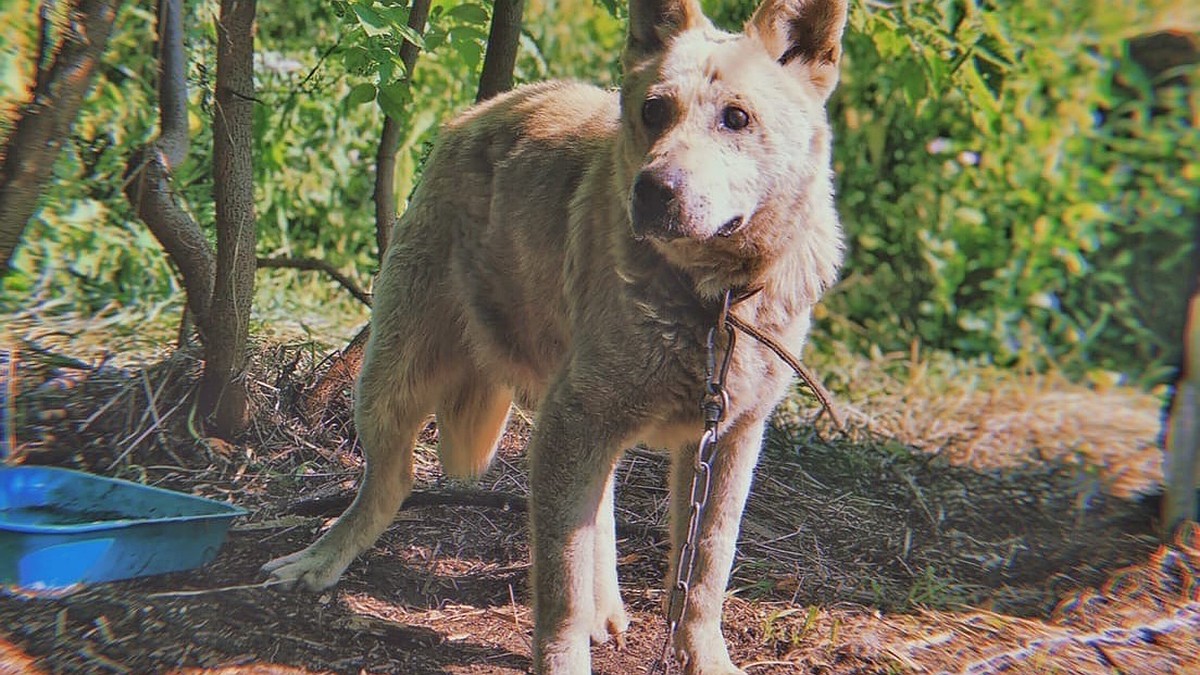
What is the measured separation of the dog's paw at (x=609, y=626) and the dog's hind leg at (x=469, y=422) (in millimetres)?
732

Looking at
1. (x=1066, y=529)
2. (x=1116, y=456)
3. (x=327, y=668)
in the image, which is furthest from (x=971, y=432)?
(x=327, y=668)

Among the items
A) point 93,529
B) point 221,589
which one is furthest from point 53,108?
point 221,589

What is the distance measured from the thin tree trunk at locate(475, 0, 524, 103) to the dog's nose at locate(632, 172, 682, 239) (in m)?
1.80

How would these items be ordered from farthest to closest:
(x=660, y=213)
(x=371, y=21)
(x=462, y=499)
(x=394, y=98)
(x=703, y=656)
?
(x=462, y=499)
(x=394, y=98)
(x=371, y=21)
(x=703, y=656)
(x=660, y=213)

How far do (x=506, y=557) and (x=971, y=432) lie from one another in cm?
289

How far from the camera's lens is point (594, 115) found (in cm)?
338

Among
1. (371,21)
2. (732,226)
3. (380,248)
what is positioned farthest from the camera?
(380,248)

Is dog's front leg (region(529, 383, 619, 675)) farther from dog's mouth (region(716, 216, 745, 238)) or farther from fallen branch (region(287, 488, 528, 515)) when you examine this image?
fallen branch (region(287, 488, 528, 515))

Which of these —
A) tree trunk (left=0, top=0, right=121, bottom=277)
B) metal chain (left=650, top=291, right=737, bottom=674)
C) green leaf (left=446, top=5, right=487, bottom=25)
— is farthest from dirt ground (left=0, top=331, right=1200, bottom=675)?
green leaf (left=446, top=5, right=487, bottom=25)

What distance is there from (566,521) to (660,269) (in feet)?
2.18

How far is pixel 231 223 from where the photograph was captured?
Answer: 3.95 m

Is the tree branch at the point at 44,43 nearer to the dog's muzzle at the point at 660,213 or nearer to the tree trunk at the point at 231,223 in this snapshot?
the tree trunk at the point at 231,223

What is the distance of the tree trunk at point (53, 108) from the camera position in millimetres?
2844

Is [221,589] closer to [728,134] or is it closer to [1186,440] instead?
[728,134]
